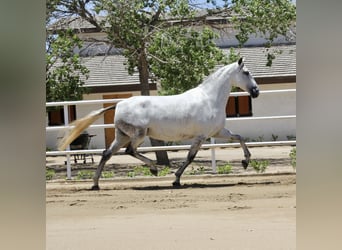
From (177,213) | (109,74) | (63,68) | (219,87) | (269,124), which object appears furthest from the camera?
(109,74)

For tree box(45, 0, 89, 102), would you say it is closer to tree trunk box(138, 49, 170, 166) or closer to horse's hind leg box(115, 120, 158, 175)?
tree trunk box(138, 49, 170, 166)

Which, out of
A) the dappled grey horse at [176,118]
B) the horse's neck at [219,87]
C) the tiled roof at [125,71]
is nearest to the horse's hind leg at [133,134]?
the dappled grey horse at [176,118]

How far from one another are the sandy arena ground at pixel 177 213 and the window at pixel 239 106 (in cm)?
497

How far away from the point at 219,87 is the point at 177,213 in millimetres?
2295

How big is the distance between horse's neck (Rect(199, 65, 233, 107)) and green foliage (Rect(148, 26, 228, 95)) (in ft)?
5.66

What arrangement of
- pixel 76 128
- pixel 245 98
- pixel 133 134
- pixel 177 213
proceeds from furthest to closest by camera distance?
pixel 245 98
pixel 133 134
pixel 76 128
pixel 177 213

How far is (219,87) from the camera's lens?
779 cm

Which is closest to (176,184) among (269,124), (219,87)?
(219,87)

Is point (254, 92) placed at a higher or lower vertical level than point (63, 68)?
lower

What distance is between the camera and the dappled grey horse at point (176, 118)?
764 centimetres

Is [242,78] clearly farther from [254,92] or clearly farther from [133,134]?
[133,134]
